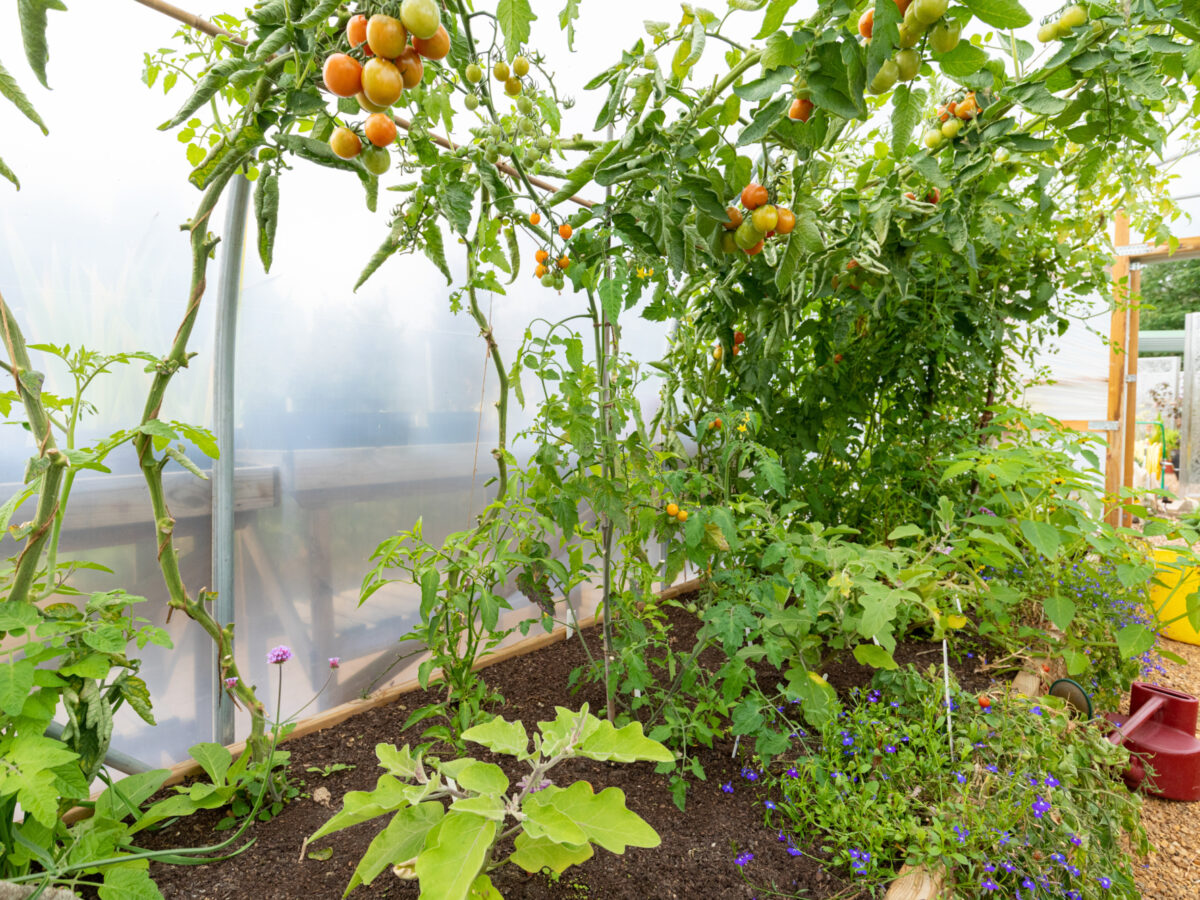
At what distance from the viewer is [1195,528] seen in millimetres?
1304

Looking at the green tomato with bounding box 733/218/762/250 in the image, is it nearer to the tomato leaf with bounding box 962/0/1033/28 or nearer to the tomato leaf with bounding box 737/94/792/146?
the tomato leaf with bounding box 737/94/792/146

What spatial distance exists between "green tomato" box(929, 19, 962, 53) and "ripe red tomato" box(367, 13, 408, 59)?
2.23ft

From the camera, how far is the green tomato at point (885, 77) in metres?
0.79

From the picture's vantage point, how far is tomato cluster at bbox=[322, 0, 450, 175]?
600mm

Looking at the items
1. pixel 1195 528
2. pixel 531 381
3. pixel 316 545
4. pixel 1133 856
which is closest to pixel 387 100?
pixel 316 545

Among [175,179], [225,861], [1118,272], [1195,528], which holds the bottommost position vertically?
[225,861]

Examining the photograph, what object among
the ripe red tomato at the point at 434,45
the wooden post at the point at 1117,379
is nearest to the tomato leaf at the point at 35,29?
the ripe red tomato at the point at 434,45

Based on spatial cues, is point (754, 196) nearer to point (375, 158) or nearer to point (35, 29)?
point (375, 158)

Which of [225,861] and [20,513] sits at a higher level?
[20,513]

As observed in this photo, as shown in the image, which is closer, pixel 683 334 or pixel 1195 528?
pixel 1195 528

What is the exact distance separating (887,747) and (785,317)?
926 millimetres

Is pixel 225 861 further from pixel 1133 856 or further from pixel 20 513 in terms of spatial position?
pixel 1133 856

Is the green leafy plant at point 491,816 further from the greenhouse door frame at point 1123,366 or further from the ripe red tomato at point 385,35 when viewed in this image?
the greenhouse door frame at point 1123,366

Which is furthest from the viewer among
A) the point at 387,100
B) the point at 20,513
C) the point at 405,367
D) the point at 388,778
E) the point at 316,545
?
the point at 405,367
